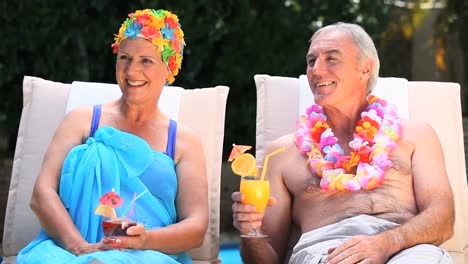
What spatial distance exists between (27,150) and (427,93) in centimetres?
193

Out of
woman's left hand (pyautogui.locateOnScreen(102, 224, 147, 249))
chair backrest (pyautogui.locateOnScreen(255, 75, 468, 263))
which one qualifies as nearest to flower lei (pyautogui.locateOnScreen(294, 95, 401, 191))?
chair backrest (pyautogui.locateOnScreen(255, 75, 468, 263))

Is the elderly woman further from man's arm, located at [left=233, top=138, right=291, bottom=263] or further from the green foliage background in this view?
the green foliage background

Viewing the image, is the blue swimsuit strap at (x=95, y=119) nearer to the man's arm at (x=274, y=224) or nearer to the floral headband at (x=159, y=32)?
the floral headband at (x=159, y=32)

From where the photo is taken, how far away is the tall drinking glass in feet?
10.8

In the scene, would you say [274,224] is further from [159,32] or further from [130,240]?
[159,32]

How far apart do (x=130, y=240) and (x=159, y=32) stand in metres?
0.94

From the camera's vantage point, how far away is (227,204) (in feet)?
26.9

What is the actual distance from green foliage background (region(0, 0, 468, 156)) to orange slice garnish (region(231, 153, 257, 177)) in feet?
13.7

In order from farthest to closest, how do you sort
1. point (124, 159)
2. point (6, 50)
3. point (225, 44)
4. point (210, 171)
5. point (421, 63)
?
1. point (421, 63)
2. point (225, 44)
3. point (6, 50)
4. point (210, 171)
5. point (124, 159)

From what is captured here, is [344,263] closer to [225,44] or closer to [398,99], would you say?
[398,99]

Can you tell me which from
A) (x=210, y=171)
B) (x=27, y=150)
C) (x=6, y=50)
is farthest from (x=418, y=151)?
(x=6, y=50)

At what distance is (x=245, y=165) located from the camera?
3.25m

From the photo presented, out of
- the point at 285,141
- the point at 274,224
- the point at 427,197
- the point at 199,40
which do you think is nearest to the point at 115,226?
the point at 274,224

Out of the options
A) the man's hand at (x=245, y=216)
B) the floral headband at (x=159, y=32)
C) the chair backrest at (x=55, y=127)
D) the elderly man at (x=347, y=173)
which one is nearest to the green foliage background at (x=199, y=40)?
the chair backrest at (x=55, y=127)
